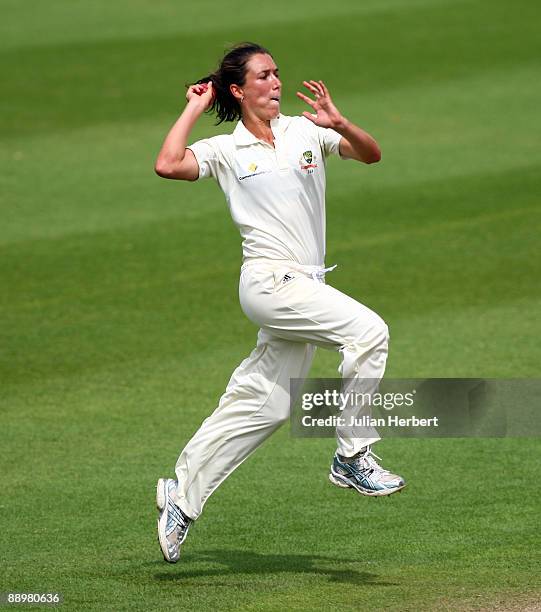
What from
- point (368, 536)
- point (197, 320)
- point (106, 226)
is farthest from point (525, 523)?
point (106, 226)

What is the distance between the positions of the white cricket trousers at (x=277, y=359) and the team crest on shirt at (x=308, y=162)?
50 cm

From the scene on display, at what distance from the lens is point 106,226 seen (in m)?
14.4

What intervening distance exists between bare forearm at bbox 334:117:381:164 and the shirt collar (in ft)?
1.20

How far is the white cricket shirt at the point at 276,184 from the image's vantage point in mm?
6500

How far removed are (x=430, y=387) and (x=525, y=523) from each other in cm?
217

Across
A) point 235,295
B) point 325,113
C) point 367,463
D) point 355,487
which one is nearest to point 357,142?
point 325,113

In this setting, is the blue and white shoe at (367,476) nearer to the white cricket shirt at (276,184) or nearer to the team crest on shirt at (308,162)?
the white cricket shirt at (276,184)

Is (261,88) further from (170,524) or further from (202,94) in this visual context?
(170,524)

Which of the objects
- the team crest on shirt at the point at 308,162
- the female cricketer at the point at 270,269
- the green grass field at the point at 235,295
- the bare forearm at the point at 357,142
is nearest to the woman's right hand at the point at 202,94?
the female cricketer at the point at 270,269

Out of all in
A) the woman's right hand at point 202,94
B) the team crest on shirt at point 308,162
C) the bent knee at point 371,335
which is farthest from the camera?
the woman's right hand at point 202,94

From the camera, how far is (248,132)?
6.70m

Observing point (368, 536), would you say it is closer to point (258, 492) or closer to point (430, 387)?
point (258, 492)

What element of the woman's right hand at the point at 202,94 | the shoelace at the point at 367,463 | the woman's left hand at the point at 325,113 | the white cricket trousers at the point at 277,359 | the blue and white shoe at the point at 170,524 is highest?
the woman's right hand at the point at 202,94

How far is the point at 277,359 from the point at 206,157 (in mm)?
1097
